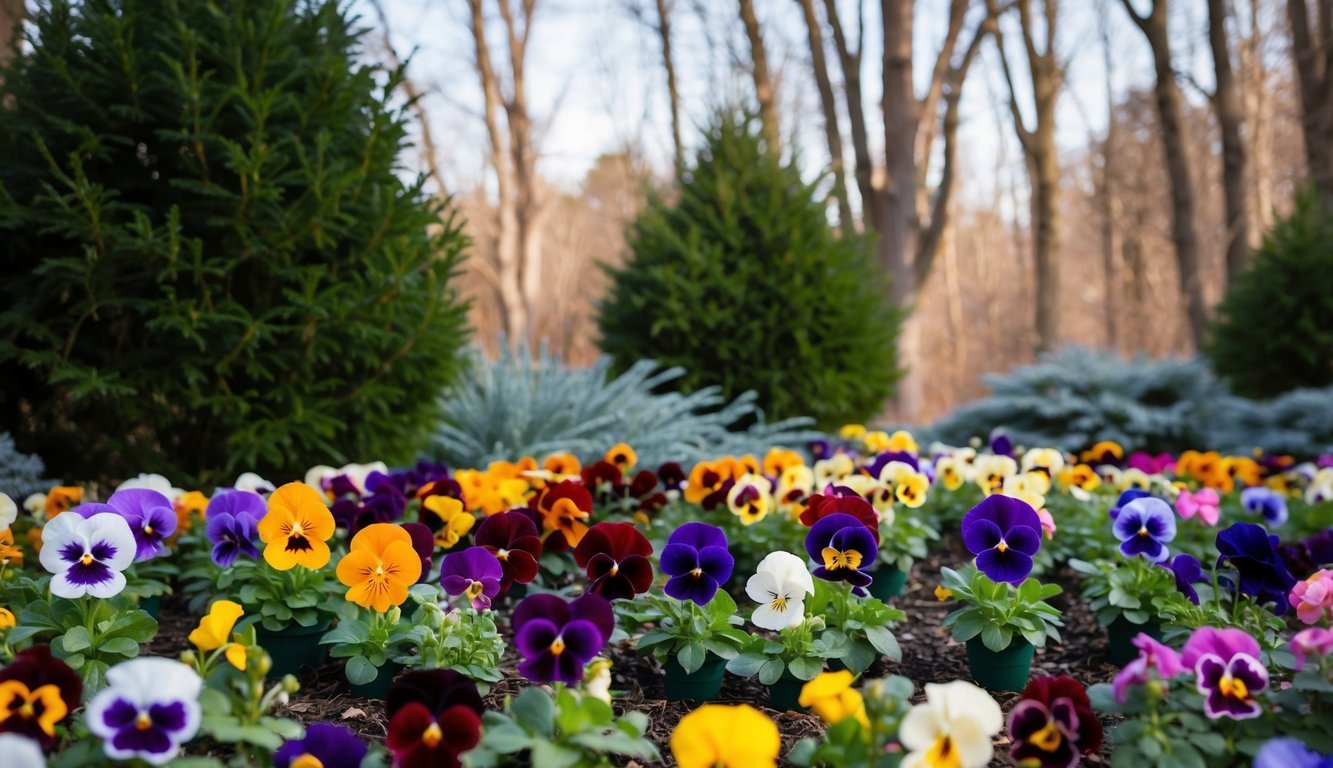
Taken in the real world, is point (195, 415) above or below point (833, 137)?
below

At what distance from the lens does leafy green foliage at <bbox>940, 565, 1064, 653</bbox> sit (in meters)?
2.04

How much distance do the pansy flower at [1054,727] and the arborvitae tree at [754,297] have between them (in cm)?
410

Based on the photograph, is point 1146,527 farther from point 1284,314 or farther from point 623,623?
point 1284,314

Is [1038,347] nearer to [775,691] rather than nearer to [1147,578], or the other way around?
[1147,578]

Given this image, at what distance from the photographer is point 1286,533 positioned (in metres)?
3.51

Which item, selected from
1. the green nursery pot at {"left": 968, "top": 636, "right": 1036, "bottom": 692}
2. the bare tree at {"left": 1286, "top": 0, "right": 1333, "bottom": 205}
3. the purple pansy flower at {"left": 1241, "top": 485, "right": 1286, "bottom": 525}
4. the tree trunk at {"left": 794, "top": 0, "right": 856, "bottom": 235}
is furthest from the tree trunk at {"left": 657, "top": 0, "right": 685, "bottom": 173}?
the green nursery pot at {"left": 968, "top": 636, "right": 1036, "bottom": 692}

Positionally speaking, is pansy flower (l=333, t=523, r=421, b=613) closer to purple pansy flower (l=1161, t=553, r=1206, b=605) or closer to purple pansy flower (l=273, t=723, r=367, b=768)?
purple pansy flower (l=273, t=723, r=367, b=768)

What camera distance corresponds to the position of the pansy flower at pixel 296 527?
6.27 ft

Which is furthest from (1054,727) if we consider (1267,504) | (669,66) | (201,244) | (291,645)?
(669,66)

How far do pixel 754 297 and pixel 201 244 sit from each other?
343cm

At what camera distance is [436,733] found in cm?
139

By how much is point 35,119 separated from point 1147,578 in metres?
4.03

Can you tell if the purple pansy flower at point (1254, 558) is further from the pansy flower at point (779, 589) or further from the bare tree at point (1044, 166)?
the bare tree at point (1044, 166)

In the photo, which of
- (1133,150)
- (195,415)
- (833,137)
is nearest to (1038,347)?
(833,137)
